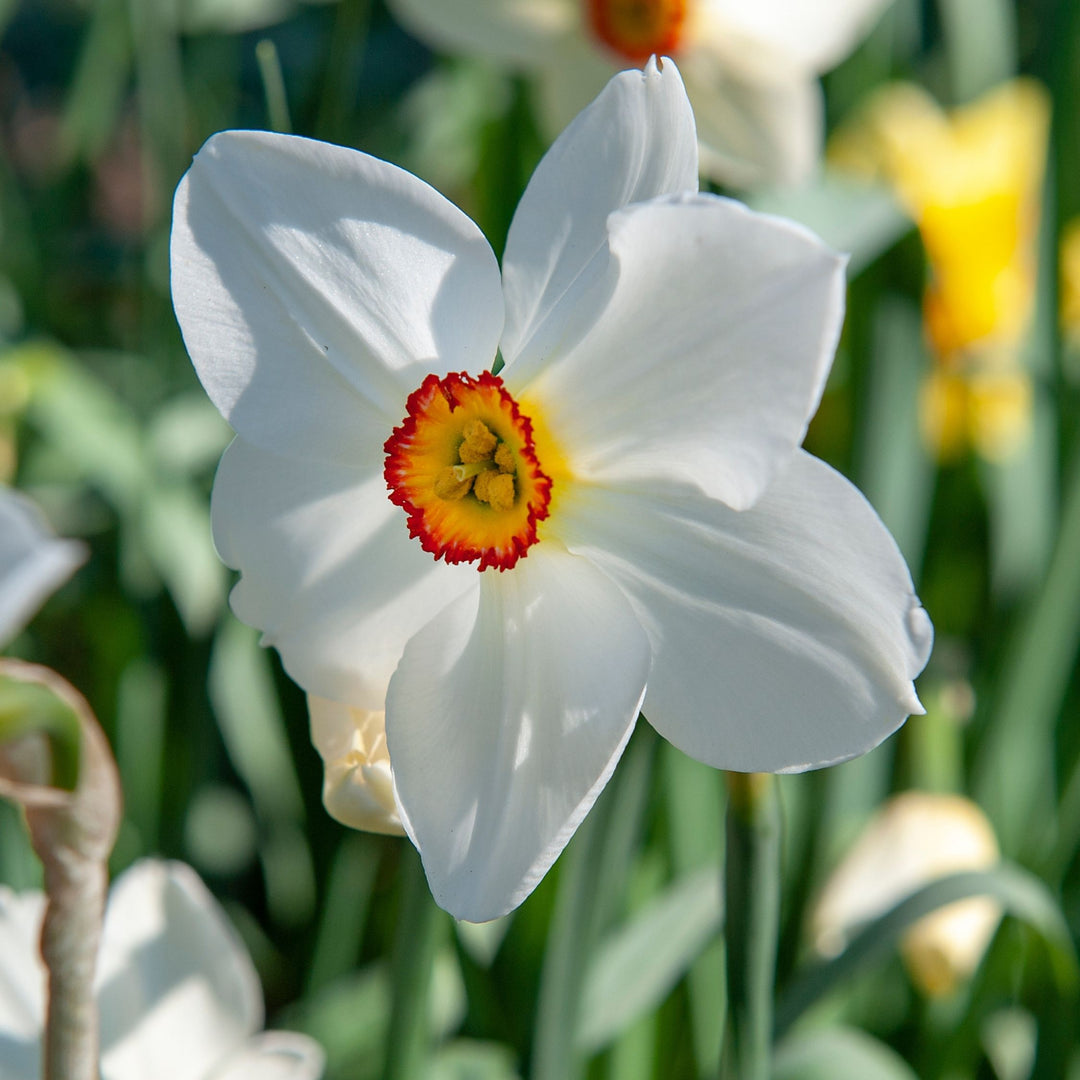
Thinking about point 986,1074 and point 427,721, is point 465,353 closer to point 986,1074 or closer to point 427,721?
point 427,721

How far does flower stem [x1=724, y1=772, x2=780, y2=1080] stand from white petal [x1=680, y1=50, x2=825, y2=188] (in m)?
0.61

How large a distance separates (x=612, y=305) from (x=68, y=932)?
24cm

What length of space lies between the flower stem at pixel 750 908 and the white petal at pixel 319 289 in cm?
18

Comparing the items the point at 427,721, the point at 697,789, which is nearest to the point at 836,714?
the point at 427,721

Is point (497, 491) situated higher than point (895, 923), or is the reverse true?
point (497, 491)

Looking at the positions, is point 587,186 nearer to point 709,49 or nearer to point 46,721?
point 46,721

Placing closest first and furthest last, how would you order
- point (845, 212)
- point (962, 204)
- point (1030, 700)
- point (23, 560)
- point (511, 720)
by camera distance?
point (23, 560) → point (511, 720) → point (845, 212) → point (1030, 700) → point (962, 204)

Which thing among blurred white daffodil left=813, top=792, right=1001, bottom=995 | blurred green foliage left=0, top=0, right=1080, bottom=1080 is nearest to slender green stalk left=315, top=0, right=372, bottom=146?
blurred green foliage left=0, top=0, right=1080, bottom=1080

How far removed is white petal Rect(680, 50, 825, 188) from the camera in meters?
0.93

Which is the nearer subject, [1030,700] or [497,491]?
[497,491]

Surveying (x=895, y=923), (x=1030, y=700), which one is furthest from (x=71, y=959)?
(x=1030, y=700)

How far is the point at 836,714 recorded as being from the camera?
0.36 m

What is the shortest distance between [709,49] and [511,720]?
727mm

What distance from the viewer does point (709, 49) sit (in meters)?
0.95
